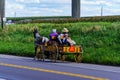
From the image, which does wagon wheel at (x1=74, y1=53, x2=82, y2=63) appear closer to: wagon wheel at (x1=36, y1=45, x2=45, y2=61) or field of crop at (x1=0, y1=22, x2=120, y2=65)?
field of crop at (x1=0, y1=22, x2=120, y2=65)

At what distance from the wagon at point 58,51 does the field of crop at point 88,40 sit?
1.86 ft

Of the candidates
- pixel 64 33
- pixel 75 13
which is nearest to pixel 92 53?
pixel 64 33

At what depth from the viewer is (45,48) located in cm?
2381

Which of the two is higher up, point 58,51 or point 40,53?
point 58,51

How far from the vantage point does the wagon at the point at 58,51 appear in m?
22.5

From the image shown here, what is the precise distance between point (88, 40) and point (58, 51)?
6.38 metres

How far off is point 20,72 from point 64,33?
7240 millimetres

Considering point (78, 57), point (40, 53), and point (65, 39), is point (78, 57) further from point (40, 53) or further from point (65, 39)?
point (40, 53)

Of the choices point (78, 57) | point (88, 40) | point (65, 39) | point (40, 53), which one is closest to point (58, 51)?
point (65, 39)

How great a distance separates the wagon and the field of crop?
57cm

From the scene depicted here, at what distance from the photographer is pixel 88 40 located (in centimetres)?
2889

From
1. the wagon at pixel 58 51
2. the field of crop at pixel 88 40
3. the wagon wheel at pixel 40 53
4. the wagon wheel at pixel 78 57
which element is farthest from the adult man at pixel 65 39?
the wagon wheel at pixel 40 53

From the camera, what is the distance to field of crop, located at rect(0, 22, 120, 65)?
23220mm

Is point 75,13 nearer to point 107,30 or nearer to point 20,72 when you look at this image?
point 107,30
